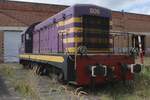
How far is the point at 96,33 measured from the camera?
1086 centimetres

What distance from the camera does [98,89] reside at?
34.1 feet

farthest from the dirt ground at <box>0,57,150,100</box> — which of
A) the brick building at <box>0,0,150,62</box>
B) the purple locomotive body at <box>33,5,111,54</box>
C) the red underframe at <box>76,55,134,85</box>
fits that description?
the brick building at <box>0,0,150,62</box>

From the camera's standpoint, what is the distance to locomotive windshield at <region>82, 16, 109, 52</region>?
10668 millimetres

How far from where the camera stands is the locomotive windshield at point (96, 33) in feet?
35.0

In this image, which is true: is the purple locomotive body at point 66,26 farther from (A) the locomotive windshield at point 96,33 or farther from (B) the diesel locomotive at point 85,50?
(A) the locomotive windshield at point 96,33

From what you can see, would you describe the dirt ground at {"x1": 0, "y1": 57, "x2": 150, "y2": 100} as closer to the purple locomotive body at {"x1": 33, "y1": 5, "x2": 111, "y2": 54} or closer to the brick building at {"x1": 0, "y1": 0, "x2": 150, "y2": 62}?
the purple locomotive body at {"x1": 33, "y1": 5, "x2": 111, "y2": 54}

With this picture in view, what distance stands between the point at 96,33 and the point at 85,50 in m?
1.55

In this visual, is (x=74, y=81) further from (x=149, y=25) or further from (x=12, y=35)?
(x=149, y=25)

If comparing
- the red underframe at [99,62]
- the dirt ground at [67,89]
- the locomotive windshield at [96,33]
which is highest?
the locomotive windshield at [96,33]

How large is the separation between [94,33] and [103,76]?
1.84m

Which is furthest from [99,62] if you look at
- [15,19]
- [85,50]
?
[15,19]

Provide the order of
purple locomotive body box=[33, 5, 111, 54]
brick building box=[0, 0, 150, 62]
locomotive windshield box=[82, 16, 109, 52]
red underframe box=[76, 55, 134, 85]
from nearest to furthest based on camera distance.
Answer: red underframe box=[76, 55, 134, 85] → purple locomotive body box=[33, 5, 111, 54] → locomotive windshield box=[82, 16, 109, 52] → brick building box=[0, 0, 150, 62]

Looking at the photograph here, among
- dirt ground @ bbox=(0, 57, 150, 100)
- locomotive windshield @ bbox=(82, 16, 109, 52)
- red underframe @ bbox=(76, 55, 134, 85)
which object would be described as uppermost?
locomotive windshield @ bbox=(82, 16, 109, 52)

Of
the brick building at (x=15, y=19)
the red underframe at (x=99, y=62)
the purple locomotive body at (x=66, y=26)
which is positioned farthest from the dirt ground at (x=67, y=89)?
the brick building at (x=15, y=19)
